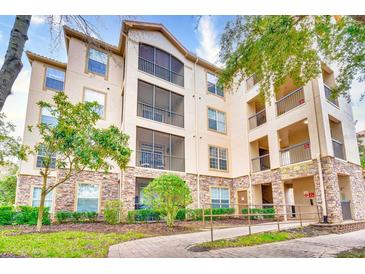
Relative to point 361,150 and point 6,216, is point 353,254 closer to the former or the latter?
point 361,150

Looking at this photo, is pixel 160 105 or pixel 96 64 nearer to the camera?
pixel 96 64

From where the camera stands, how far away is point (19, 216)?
20.9ft

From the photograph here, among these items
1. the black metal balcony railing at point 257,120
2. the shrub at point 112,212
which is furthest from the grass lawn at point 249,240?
the black metal balcony railing at point 257,120

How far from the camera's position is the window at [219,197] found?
1008cm

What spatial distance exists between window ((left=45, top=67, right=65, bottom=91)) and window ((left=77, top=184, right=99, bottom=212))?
376cm

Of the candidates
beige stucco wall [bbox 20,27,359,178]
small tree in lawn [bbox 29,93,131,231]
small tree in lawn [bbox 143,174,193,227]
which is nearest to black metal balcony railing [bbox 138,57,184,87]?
beige stucco wall [bbox 20,27,359,178]

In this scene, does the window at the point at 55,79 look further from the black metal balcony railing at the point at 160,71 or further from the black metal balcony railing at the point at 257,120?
the black metal balcony railing at the point at 257,120

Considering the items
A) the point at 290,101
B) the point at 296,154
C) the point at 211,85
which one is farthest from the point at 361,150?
the point at 211,85

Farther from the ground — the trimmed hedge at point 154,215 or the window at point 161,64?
the window at point 161,64

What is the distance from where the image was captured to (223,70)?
215 inches

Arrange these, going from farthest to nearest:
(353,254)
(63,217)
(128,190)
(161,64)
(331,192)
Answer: (161,64), (128,190), (63,217), (331,192), (353,254)

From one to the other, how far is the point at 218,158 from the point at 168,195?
492 centimetres

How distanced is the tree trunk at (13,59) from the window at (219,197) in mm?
8692

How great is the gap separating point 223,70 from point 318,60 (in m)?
2.60
